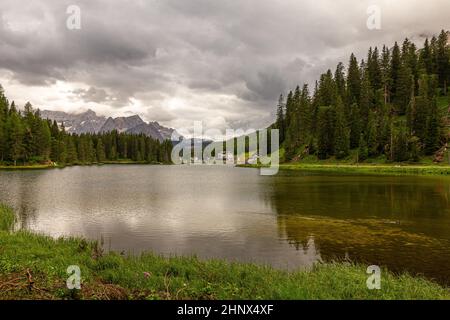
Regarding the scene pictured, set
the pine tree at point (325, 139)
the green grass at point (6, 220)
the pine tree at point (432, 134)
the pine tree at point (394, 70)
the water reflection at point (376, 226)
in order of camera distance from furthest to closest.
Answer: the pine tree at point (394, 70)
the pine tree at point (325, 139)
the pine tree at point (432, 134)
the green grass at point (6, 220)
the water reflection at point (376, 226)

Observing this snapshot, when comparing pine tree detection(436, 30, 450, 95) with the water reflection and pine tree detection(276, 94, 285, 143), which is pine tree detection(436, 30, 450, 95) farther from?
the water reflection

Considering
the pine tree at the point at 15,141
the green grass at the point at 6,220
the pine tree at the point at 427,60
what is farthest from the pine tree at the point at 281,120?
the green grass at the point at 6,220

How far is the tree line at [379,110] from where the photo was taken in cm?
10627

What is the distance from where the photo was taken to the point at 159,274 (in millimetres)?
13984

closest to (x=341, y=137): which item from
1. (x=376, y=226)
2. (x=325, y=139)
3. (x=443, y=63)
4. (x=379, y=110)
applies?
(x=325, y=139)

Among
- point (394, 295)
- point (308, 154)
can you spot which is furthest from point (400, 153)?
point (394, 295)

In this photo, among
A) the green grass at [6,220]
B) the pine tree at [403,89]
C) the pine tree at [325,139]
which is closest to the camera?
the green grass at [6,220]

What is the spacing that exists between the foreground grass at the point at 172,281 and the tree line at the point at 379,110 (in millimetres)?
102866

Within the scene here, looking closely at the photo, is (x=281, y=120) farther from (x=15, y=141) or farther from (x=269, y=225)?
(x=269, y=225)

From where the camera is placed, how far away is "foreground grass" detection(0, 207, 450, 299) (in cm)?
1094

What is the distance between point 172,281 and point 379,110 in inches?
5580

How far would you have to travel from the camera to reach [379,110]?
447 feet

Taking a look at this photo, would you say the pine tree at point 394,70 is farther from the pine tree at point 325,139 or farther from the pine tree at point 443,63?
the pine tree at point 325,139
